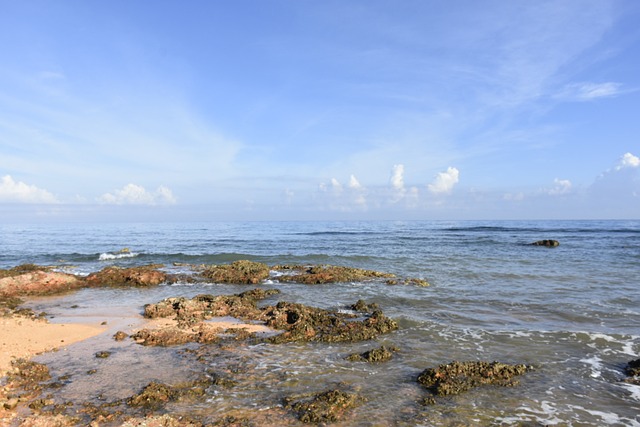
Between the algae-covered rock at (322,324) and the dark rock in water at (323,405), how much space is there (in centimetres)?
336

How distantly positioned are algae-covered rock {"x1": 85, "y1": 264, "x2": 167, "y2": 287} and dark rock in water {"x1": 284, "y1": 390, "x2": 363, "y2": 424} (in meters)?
15.0

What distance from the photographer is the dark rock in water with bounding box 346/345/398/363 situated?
843 centimetres

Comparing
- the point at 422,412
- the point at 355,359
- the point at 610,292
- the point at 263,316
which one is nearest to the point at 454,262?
the point at 610,292

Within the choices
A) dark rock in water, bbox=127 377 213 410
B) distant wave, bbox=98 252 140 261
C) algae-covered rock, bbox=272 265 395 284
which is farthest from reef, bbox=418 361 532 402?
distant wave, bbox=98 252 140 261

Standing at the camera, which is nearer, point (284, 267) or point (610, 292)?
point (610, 292)

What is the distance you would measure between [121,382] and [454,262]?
74.6ft

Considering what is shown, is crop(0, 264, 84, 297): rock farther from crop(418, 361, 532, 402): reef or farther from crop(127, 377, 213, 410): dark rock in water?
crop(418, 361, 532, 402): reef

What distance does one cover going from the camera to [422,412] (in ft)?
20.3

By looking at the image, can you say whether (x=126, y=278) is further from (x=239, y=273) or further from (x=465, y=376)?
(x=465, y=376)

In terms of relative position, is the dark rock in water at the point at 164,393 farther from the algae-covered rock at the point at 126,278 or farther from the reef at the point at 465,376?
the algae-covered rock at the point at 126,278

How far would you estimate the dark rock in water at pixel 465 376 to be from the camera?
22.9 ft

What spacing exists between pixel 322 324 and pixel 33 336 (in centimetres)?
801

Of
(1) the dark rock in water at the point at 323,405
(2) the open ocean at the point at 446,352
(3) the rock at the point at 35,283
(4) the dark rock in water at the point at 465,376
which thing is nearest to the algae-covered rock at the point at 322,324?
(2) the open ocean at the point at 446,352

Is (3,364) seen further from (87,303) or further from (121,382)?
(87,303)
